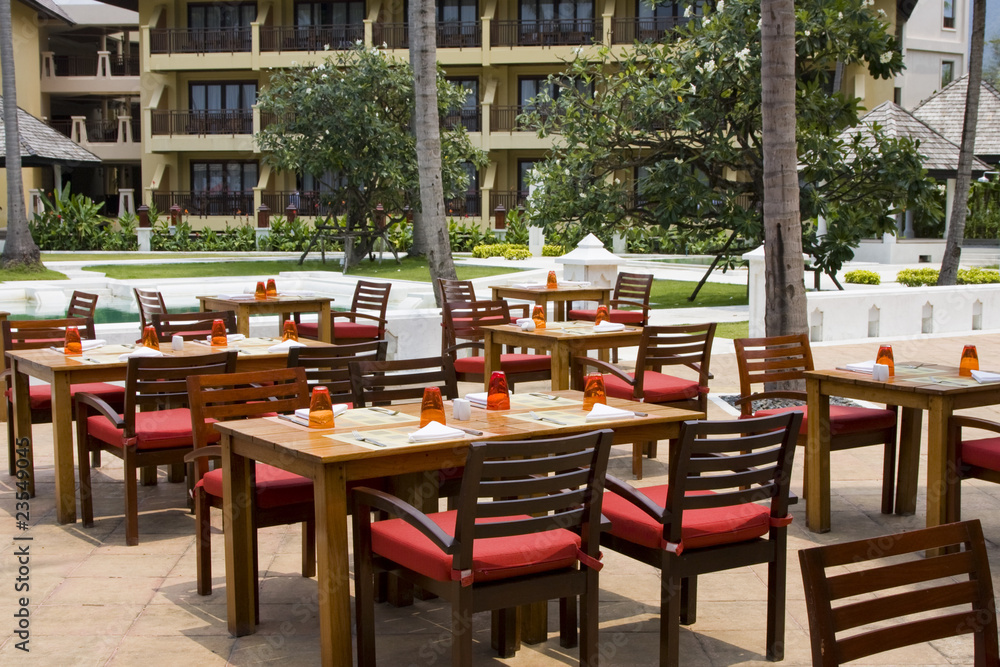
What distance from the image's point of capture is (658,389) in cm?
776

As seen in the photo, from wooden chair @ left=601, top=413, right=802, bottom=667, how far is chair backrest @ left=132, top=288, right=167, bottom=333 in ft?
23.5

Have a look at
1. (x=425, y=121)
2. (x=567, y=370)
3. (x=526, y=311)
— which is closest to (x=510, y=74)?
(x=425, y=121)

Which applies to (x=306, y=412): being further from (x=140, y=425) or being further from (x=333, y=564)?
(x=140, y=425)

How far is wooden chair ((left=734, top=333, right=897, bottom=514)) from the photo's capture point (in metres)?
6.67

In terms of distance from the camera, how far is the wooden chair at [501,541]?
3.93m

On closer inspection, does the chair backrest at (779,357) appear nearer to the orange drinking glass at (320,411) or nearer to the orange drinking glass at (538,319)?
the orange drinking glass at (538,319)

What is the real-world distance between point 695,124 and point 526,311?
6055 millimetres

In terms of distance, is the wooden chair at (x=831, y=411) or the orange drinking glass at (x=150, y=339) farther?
the orange drinking glass at (x=150, y=339)

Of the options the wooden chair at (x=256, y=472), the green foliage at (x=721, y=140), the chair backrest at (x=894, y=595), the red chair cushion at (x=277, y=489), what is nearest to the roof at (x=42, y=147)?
the green foliage at (x=721, y=140)

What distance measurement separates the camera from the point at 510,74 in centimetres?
3900

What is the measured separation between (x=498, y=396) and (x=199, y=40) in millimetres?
37085

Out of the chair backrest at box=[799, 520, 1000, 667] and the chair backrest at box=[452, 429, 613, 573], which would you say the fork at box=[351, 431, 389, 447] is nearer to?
the chair backrest at box=[452, 429, 613, 573]

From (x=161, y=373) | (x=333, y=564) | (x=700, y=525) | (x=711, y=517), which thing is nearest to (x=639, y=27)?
(x=161, y=373)

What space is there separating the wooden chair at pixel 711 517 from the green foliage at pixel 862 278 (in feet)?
64.4
